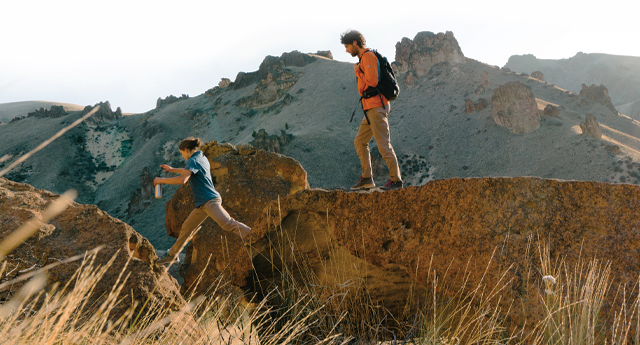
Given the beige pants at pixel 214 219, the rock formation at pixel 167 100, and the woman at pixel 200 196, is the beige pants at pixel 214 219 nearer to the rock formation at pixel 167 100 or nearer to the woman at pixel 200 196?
the woman at pixel 200 196

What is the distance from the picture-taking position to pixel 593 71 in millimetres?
115438

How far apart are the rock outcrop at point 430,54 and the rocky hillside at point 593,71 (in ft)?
191

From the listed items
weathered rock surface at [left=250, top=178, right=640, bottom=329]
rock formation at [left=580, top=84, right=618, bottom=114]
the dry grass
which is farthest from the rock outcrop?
the dry grass

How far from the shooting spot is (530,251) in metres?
2.81

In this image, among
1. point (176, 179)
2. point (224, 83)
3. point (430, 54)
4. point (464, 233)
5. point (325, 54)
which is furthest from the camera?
point (325, 54)

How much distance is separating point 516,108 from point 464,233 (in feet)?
132

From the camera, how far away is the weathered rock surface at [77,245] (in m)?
2.94

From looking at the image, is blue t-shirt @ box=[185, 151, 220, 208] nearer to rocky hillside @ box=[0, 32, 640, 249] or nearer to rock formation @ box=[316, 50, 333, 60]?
rocky hillside @ box=[0, 32, 640, 249]

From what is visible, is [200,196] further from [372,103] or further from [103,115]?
[103,115]

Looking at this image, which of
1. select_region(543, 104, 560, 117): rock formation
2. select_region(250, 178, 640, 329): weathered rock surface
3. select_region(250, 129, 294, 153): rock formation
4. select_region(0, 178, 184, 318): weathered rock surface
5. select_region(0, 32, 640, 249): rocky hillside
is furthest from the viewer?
select_region(250, 129, 294, 153): rock formation

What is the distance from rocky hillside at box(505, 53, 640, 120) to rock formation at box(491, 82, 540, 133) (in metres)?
72.7

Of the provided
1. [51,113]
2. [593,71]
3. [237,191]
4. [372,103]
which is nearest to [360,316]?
[372,103]

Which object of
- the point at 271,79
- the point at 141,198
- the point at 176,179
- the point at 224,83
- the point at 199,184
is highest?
the point at 224,83

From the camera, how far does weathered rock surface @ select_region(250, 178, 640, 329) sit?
8.93ft
